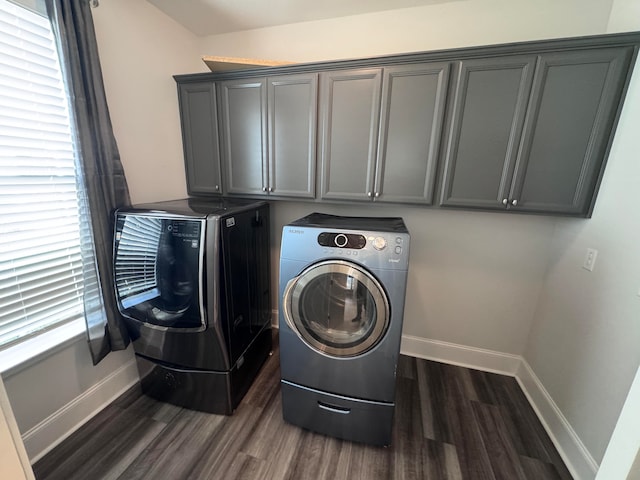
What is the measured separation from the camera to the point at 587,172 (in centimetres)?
138

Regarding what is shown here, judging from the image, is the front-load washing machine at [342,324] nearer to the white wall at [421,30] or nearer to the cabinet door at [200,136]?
the cabinet door at [200,136]

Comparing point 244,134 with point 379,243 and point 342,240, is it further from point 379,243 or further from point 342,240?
point 379,243

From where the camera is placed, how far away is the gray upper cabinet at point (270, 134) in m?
1.71

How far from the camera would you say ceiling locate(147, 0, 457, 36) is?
1.69 meters

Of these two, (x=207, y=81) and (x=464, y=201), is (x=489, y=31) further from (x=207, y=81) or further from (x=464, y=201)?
Result: (x=207, y=81)

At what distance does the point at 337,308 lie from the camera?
56.6 inches

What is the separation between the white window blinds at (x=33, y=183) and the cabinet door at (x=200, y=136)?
2.33ft

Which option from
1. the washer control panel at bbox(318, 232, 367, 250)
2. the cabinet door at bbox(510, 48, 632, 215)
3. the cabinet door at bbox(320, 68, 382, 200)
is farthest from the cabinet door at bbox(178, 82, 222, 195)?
the cabinet door at bbox(510, 48, 632, 215)

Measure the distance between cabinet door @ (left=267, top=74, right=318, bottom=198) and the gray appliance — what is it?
32 cm

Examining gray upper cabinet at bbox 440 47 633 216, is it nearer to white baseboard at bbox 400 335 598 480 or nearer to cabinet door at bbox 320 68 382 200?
cabinet door at bbox 320 68 382 200

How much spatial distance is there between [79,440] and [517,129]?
121 inches

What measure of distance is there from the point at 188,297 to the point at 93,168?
2.92 ft

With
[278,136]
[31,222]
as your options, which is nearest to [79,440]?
[31,222]

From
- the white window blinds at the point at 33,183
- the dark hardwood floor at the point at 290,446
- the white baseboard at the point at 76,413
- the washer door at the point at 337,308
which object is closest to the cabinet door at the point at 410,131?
the washer door at the point at 337,308
